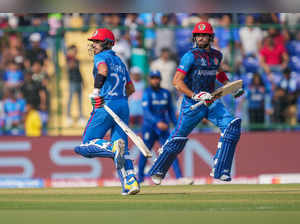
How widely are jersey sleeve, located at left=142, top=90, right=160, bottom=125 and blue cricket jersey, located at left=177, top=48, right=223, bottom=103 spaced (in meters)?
3.97

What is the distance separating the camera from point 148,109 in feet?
48.9

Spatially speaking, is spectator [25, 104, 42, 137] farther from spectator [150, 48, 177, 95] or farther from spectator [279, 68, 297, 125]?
spectator [279, 68, 297, 125]

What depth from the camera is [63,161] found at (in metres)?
15.9

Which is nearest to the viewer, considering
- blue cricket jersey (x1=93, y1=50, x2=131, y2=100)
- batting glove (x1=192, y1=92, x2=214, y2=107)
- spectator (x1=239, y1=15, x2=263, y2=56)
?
blue cricket jersey (x1=93, y1=50, x2=131, y2=100)

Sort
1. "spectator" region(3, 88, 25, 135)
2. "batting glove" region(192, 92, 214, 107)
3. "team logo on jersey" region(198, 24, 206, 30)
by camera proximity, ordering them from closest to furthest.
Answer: "batting glove" region(192, 92, 214, 107)
"team logo on jersey" region(198, 24, 206, 30)
"spectator" region(3, 88, 25, 135)

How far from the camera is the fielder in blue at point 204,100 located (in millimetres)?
10602

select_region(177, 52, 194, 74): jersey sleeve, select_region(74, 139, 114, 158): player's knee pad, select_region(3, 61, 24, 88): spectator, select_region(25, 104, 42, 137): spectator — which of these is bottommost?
select_region(25, 104, 42, 137): spectator

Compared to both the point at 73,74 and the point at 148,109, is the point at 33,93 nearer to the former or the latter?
the point at 73,74

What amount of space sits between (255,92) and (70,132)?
161 inches

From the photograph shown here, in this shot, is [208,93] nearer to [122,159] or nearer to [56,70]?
[122,159]

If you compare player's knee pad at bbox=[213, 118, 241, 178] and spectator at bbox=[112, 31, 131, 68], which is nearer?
player's knee pad at bbox=[213, 118, 241, 178]

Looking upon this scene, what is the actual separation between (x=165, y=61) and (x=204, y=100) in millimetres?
5742

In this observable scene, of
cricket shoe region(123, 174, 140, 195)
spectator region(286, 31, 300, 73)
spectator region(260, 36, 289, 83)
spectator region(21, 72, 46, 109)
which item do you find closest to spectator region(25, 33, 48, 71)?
spectator region(21, 72, 46, 109)

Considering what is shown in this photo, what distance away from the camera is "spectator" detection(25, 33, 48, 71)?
16.3 meters
